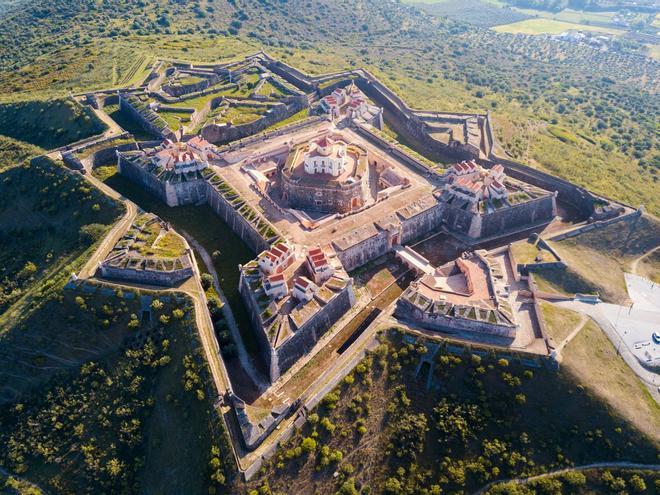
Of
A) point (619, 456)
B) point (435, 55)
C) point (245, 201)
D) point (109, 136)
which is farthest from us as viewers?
point (435, 55)

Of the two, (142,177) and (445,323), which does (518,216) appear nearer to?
(445,323)

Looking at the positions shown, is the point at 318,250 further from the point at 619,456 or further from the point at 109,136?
the point at 109,136

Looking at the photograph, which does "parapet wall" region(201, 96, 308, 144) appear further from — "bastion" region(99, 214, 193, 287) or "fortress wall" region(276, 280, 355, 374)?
"fortress wall" region(276, 280, 355, 374)

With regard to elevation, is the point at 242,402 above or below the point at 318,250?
below

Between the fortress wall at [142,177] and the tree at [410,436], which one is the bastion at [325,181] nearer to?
the fortress wall at [142,177]

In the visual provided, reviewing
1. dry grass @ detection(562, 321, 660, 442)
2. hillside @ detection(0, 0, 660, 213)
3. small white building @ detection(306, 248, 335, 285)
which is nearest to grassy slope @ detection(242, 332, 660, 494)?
dry grass @ detection(562, 321, 660, 442)

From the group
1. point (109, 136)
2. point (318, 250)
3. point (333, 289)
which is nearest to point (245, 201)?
point (318, 250)
